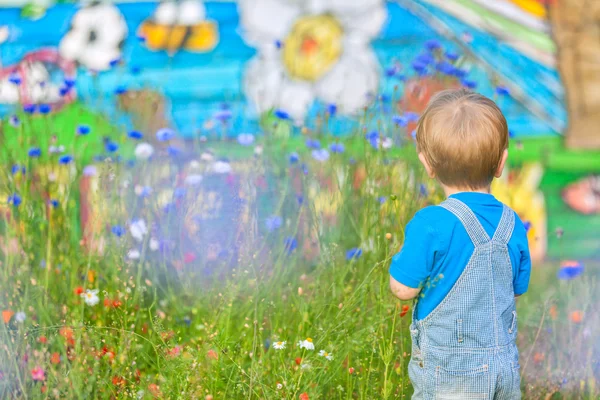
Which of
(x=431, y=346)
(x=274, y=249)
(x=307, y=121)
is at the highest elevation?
(x=431, y=346)

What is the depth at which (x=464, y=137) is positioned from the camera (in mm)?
1739

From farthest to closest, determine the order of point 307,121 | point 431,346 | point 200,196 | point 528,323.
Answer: point 307,121 → point 200,196 → point 528,323 → point 431,346

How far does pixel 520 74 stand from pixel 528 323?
6.42 feet

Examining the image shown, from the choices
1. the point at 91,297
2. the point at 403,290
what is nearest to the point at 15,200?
the point at 91,297

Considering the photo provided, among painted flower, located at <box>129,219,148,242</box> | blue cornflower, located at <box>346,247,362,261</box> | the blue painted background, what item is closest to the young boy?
blue cornflower, located at <box>346,247,362,261</box>

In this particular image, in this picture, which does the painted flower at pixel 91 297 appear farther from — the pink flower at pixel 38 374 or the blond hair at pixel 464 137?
the blond hair at pixel 464 137

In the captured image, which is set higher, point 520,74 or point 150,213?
point 150,213

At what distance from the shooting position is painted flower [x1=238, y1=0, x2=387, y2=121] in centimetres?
428

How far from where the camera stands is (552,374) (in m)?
2.54

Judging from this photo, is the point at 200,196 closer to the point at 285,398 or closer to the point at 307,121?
the point at 307,121

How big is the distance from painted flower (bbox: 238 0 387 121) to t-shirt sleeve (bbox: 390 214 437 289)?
2578mm

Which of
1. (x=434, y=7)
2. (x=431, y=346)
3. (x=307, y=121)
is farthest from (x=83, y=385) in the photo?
(x=434, y=7)

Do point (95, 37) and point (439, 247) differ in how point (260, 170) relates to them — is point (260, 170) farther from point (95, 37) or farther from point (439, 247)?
point (95, 37)

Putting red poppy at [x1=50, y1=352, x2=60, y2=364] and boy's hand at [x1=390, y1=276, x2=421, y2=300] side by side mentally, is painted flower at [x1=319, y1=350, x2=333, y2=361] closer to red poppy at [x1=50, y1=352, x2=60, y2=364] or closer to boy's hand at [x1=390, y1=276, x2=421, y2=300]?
boy's hand at [x1=390, y1=276, x2=421, y2=300]
